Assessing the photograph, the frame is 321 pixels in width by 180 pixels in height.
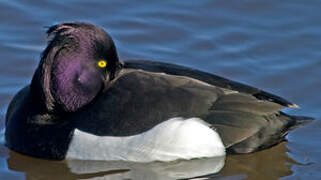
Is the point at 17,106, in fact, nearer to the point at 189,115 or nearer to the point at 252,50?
the point at 189,115

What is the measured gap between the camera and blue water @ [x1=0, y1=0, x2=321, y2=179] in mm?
9055

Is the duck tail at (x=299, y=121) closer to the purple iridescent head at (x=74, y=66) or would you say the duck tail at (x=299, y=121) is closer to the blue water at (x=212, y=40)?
the blue water at (x=212, y=40)

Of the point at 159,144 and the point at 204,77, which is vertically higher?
the point at 204,77

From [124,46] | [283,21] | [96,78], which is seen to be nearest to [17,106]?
[96,78]

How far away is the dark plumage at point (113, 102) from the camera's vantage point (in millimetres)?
7531

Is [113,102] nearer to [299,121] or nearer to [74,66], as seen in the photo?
[74,66]

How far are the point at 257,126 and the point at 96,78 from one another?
1664 millimetres

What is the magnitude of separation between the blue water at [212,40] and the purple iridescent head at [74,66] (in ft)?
2.69

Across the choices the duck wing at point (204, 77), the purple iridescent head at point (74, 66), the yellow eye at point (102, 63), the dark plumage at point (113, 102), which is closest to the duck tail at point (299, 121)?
the dark plumage at point (113, 102)

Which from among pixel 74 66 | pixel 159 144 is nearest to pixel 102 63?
pixel 74 66

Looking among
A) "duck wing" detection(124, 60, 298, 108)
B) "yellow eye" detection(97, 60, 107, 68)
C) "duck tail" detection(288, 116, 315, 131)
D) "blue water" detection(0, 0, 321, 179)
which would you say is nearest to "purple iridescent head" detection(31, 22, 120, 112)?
"yellow eye" detection(97, 60, 107, 68)

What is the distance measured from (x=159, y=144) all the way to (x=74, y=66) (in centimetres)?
Answer: 114

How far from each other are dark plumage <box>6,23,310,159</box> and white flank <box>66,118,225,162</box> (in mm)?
70

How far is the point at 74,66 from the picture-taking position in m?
7.68
